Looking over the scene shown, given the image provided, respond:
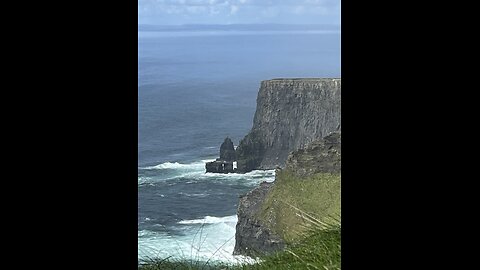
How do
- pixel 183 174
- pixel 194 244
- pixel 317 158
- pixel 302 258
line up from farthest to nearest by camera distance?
pixel 317 158
pixel 183 174
pixel 194 244
pixel 302 258

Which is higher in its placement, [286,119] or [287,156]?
[286,119]

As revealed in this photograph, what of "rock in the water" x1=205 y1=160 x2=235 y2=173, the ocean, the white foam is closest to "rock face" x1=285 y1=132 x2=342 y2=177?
the ocean

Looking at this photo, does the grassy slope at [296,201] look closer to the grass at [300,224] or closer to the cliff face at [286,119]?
the grass at [300,224]

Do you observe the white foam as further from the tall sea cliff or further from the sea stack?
the sea stack

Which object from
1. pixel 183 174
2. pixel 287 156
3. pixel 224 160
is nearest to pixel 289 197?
pixel 287 156

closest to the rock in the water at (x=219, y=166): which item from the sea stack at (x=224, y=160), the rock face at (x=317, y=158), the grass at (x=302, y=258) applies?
the sea stack at (x=224, y=160)

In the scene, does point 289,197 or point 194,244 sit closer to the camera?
point 194,244

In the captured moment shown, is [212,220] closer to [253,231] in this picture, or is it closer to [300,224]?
[253,231]
